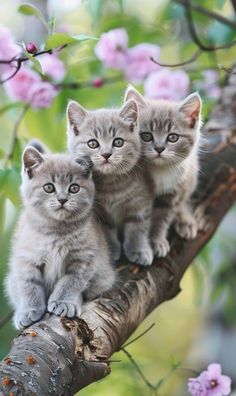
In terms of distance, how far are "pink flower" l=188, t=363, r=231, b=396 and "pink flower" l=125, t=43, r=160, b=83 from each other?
148 centimetres

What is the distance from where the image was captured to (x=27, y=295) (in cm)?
209

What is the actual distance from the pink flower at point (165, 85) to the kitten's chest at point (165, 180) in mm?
681

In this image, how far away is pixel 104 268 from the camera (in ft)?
7.22

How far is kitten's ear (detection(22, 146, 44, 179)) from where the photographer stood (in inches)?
82.4

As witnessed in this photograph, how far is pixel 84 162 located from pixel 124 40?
3.79ft

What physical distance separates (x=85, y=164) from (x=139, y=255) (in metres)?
0.41

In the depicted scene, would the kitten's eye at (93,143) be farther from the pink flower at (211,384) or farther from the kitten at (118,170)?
the pink flower at (211,384)

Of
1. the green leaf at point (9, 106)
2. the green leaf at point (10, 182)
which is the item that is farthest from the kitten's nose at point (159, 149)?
the green leaf at point (9, 106)

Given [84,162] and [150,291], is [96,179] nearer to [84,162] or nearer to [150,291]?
[84,162]

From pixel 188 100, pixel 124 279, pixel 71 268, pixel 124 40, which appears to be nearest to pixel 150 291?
pixel 124 279

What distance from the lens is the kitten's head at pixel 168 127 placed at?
2305mm

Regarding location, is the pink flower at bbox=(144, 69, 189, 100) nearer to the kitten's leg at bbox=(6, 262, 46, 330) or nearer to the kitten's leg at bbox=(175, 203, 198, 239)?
the kitten's leg at bbox=(175, 203, 198, 239)

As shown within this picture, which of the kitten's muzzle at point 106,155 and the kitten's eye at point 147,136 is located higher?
the kitten's eye at point 147,136

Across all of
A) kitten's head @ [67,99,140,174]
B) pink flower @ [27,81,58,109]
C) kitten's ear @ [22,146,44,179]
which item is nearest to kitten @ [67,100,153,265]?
kitten's head @ [67,99,140,174]
